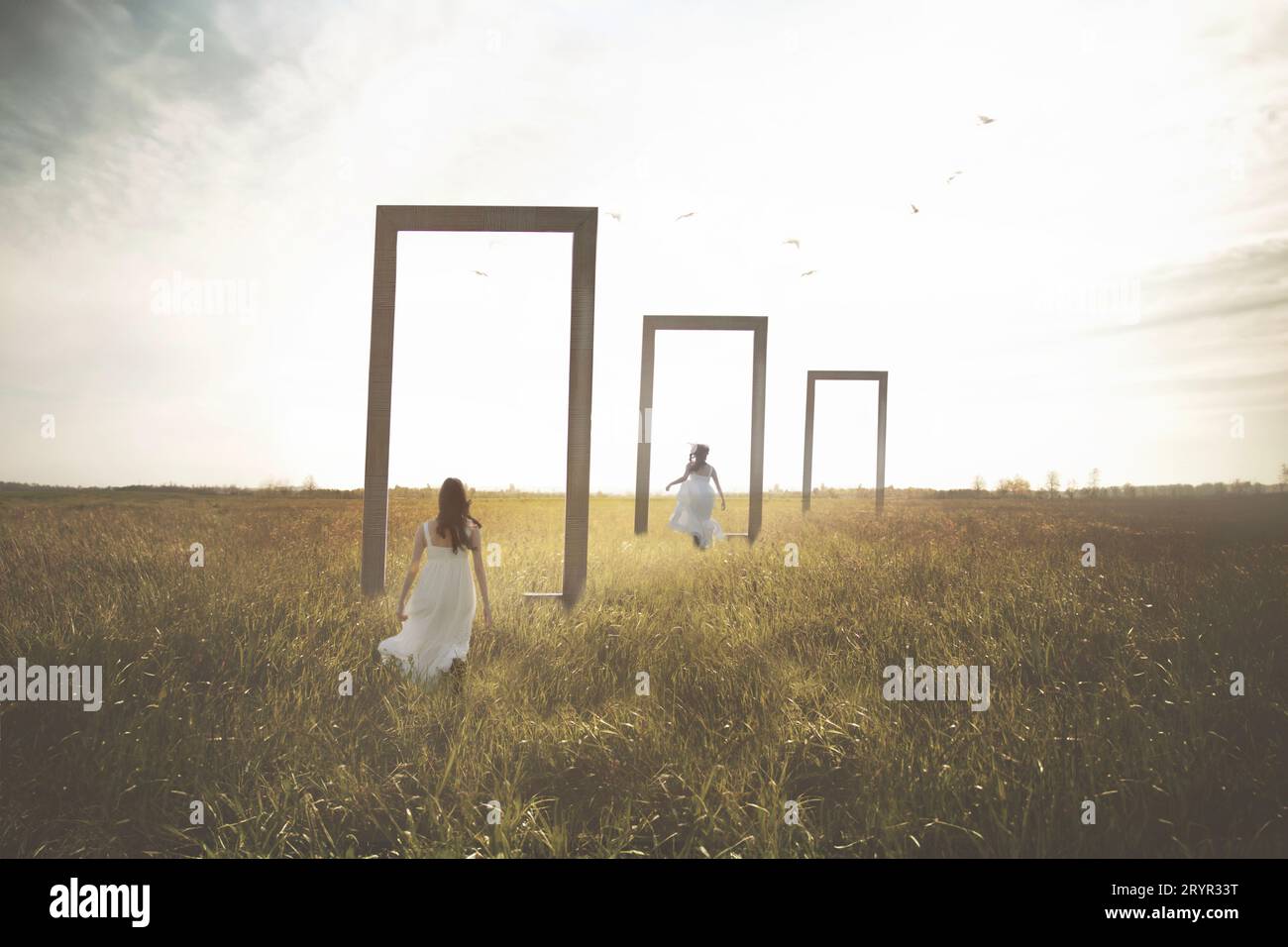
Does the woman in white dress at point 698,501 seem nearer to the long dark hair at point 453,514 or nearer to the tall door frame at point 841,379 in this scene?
the tall door frame at point 841,379

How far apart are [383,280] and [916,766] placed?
18.2 feet

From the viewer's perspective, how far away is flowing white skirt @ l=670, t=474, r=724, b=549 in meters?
11.8

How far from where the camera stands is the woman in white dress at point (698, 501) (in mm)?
11680

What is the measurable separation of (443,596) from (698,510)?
7.33 metres

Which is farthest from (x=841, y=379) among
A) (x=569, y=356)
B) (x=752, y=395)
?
(x=569, y=356)

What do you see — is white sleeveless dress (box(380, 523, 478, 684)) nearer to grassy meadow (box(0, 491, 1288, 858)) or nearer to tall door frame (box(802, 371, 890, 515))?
grassy meadow (box(0, 491, 1288, 858))

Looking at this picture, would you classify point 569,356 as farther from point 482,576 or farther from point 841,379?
point 841,379

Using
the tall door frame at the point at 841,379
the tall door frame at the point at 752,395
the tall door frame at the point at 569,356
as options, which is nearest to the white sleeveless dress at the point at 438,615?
the tall door frame at the point at 569,356

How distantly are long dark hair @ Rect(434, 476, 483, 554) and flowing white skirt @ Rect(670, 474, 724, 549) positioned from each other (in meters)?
7.05

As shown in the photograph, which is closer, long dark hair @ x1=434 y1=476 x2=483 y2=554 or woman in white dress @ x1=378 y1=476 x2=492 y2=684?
woman in white dress @ x1=378 y1=476 x2=492 y2=684

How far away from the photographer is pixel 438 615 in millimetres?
4965

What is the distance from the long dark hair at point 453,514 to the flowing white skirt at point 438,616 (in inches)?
4.2

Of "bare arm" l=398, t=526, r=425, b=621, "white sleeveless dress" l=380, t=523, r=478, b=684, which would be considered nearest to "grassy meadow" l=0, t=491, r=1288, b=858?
"white sleeveless dress" l=380, t=523, r=478, b=684

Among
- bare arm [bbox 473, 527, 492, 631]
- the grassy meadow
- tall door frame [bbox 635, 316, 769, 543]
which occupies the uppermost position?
tall door frame [bbox 635, 316, 769, 543]
